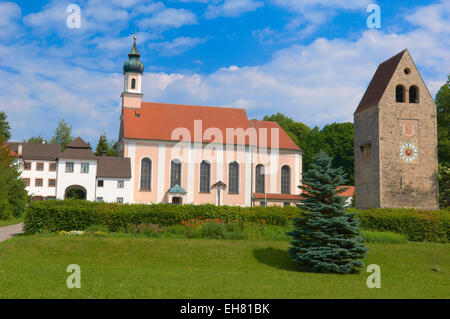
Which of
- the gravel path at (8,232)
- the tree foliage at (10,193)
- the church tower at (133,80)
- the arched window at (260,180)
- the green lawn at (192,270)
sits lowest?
the green lawn at (192,270)

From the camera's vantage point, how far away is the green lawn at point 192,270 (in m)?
10.6

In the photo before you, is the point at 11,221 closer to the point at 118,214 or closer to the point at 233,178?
the point at 118,214

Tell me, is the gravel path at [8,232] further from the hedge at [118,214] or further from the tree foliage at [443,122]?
the tree foliage at [443,122]

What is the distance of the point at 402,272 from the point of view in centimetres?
1536

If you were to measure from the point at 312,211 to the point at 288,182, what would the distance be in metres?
34.5

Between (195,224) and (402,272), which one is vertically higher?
(195,224)

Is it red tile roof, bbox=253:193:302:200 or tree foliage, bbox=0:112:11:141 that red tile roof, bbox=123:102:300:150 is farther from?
tree foliage, bbox=0:112:11:141

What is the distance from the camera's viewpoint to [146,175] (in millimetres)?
46844

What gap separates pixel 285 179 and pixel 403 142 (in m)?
18.1

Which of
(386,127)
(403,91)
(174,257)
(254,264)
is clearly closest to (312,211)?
(254,264)

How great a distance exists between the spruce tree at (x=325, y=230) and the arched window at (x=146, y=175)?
32093 millimetres

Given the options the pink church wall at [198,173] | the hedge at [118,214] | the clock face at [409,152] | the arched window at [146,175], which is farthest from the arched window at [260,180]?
the hedge at [118,214]

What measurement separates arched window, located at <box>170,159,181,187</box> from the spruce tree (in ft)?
105
